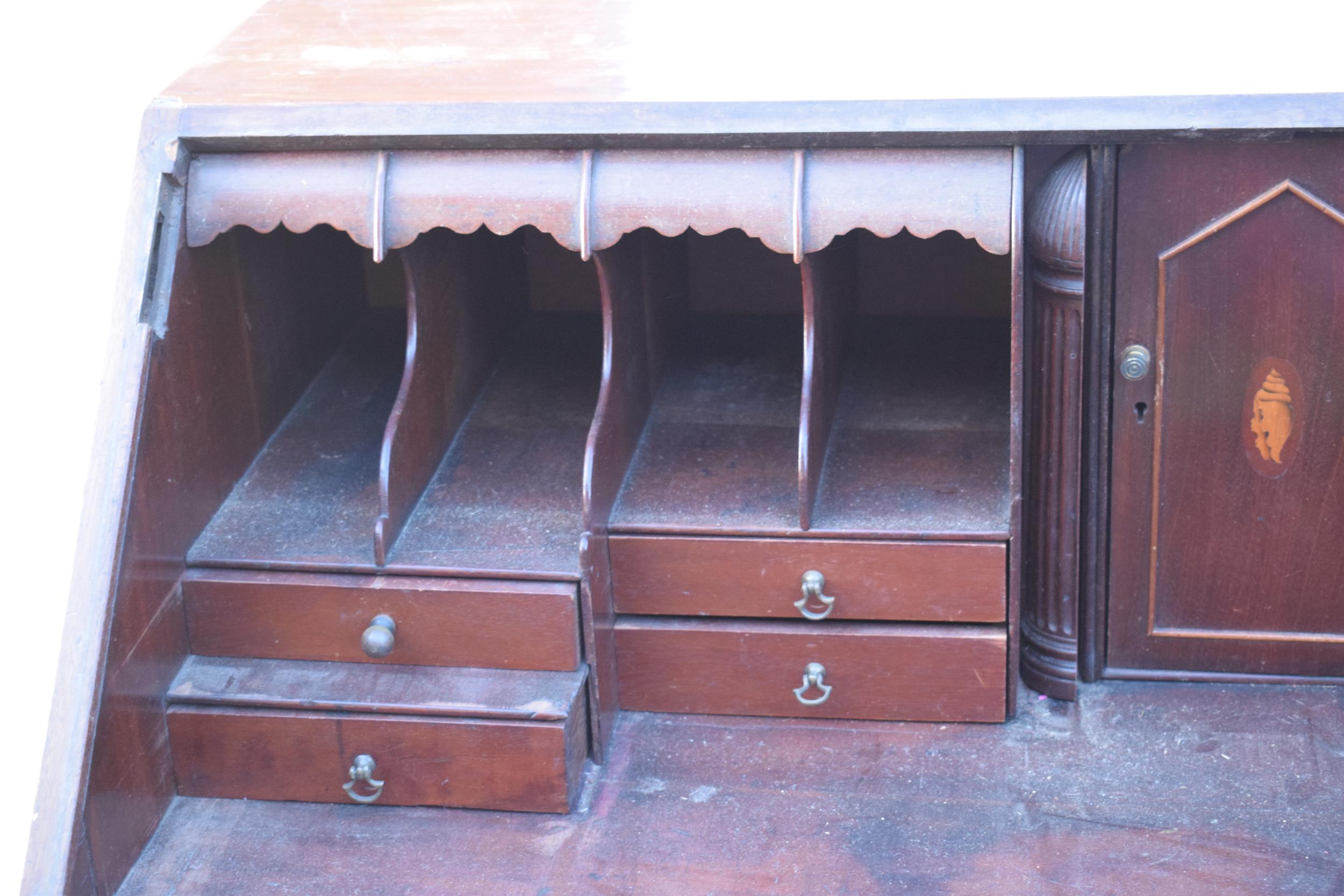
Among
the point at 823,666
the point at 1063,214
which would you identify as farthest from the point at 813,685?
the point at 1063,214

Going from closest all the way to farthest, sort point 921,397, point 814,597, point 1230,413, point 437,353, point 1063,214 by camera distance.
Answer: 1. point 1063,214
2. point 1230,413
3. point 814,597
4. point 437,353
5. point 921,397

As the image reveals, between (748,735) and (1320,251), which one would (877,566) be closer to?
(748,735)

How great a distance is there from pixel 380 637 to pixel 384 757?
0.18 meters

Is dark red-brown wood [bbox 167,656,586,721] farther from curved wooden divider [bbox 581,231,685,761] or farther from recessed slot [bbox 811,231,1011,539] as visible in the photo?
recessed slot [bbox 811,231,1011,539]

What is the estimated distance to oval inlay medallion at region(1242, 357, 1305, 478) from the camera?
2.09 metres

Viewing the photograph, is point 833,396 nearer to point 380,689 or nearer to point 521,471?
point 521,471

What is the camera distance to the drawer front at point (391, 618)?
2.18m

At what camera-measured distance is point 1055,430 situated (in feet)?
7.07

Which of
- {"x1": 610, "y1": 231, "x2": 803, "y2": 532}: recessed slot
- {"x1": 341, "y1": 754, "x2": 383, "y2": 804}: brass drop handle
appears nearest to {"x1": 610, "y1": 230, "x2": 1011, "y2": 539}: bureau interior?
{"x1": 610, "y1": 231, "x2": 803, "y2": 532}: recessed slot

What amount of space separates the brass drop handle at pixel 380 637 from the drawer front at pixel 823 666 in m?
0.35

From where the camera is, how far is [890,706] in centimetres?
229

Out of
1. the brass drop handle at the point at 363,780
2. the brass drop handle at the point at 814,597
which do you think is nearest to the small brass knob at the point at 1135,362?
the brass drop handle at the point at 814,597

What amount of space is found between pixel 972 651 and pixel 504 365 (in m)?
0.99

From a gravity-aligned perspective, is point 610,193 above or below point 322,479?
above
